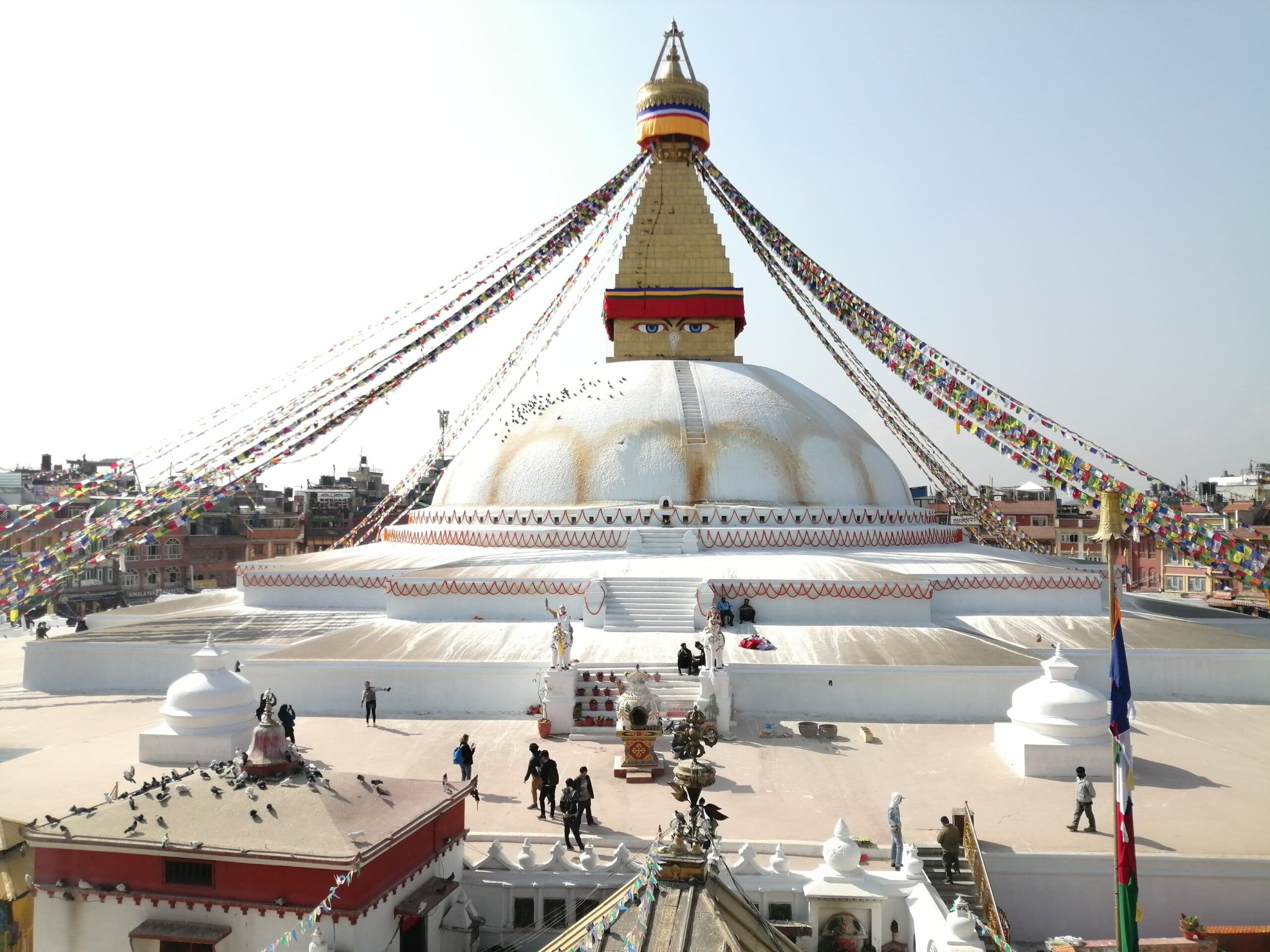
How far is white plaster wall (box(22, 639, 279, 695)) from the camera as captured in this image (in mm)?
12734

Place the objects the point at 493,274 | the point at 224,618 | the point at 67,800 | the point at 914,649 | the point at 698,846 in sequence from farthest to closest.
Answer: the point at 493,274 → the point at 224,618 → the point at 914,649 → the point at 67,800 → the point at 698,846

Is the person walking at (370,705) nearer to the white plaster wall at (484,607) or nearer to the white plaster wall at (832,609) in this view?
the white plaster wall at (484,607)

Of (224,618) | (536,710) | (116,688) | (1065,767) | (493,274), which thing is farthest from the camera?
(493,274)

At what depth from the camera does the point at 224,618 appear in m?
14.5

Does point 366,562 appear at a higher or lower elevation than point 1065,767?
higher

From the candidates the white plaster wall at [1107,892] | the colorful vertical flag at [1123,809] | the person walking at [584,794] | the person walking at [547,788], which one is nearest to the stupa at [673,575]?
the person walking at [547,788]

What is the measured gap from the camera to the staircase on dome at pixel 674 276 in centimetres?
2030

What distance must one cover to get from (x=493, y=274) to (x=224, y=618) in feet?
25.1

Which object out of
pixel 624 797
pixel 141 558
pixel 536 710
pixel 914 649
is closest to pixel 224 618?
pixel 536 710

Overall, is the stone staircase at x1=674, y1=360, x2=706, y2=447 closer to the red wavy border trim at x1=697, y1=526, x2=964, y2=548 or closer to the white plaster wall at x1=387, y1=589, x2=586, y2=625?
the red wavy border trim at x1=697, y1=526, x2=964, y2=548

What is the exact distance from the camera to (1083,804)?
7.38 m

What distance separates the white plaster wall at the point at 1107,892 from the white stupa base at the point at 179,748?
24.0 ft

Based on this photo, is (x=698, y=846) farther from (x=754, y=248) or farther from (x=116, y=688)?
(x=754, y=248)

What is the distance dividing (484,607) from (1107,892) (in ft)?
29.8
